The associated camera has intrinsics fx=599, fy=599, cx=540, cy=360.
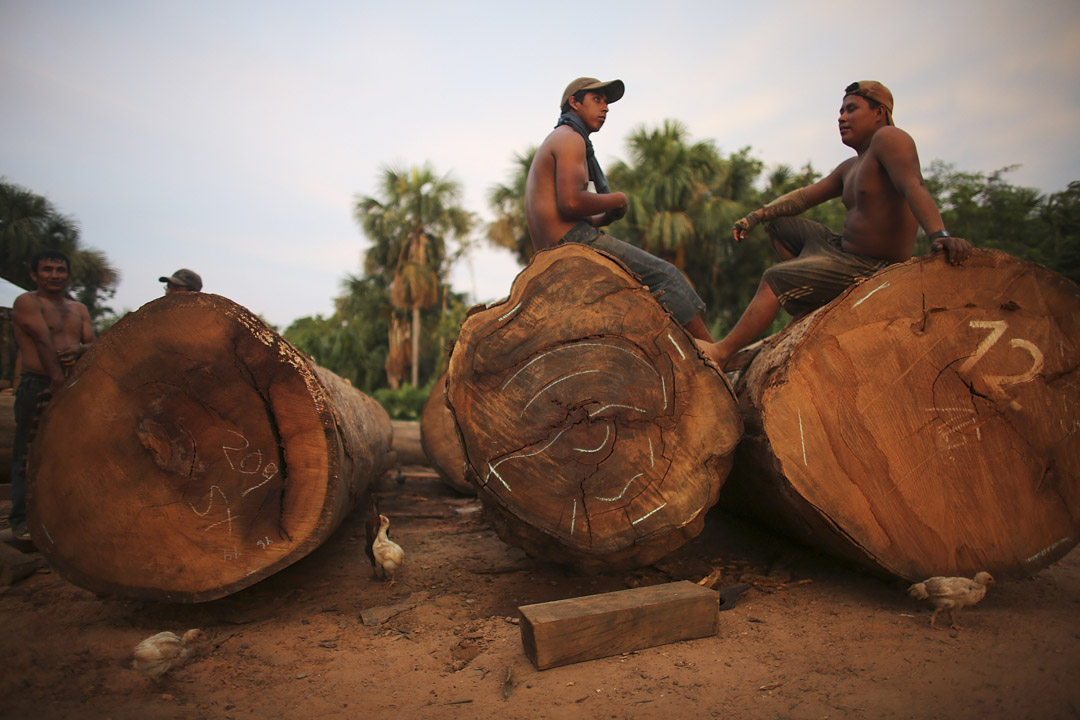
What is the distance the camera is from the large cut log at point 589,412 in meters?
2.30

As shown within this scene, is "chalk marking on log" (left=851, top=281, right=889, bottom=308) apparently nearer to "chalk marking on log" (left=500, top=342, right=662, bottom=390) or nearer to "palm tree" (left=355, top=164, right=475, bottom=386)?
"chalk marking on log" (left=500, top=342, right=662, bottom=390)

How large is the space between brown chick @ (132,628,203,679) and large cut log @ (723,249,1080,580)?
2.28 m

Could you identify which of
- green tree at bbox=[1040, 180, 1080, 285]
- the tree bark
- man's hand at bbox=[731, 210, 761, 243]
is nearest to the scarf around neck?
man's hand at bbox=[731, 210, 761, 243]

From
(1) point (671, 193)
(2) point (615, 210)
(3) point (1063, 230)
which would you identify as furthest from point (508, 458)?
(1) point (671, 193)

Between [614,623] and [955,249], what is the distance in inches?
79.2

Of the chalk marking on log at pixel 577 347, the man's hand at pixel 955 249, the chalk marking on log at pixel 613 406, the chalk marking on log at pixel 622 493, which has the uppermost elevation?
the man's hand at pixel 955 249

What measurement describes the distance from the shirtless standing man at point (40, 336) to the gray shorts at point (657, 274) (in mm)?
3105

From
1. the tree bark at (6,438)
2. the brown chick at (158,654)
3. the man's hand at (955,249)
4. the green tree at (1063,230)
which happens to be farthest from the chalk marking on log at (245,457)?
the green tree at (1063,230)

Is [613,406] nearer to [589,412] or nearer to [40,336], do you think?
[589,412]

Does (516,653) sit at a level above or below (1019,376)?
below

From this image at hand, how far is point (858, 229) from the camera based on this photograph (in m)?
3.08

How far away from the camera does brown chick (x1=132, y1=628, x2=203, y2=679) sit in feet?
6.62

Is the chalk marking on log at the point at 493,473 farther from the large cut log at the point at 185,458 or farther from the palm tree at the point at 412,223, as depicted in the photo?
the palm tree at the point at 412,223

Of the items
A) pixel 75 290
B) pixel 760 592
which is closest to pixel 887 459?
pixel 760 592
